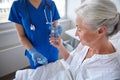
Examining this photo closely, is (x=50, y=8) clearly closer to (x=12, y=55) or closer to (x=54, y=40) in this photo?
(x=54, y=40)

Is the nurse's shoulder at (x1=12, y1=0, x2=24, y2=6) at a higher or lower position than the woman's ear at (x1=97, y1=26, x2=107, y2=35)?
higher

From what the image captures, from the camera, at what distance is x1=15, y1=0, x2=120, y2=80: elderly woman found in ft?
2.67

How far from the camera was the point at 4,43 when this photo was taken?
1.88 m

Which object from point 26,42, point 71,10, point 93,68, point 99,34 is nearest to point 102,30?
point 99,34

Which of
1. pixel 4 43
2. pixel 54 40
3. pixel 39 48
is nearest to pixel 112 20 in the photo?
pixel 54 40

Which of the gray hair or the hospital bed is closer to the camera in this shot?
the gray hair

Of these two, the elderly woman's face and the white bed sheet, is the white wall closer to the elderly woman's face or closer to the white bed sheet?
the white bed sheet

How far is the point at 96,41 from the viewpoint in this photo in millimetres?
909

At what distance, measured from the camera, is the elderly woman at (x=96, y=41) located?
0.81m

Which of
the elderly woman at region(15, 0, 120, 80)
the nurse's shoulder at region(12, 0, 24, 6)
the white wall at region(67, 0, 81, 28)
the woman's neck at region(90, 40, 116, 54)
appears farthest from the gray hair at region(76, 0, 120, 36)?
the white wall at region(67, 0, 81, 28)

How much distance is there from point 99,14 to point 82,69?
39 centimetres

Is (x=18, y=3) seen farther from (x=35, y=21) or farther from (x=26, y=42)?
(x=26, y=42)

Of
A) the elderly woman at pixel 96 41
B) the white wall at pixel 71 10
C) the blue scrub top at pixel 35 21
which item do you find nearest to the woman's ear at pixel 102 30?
the elderly woman at pixel 96 41

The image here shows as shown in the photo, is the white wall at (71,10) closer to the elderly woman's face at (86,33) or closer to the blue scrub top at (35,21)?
the blue scrub top at (35,21)
